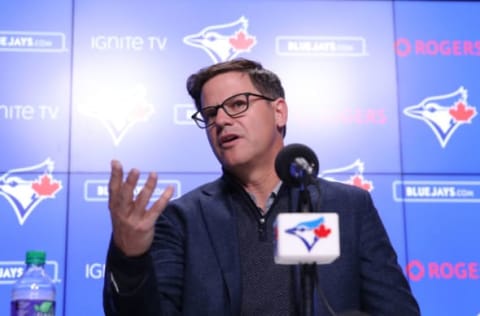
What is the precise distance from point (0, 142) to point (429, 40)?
2.08 metres

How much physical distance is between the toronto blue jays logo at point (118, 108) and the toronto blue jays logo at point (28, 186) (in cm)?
30

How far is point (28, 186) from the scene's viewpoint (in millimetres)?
2984

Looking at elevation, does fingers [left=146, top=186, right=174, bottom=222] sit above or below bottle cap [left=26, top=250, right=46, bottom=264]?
above

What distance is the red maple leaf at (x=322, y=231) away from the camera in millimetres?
1242

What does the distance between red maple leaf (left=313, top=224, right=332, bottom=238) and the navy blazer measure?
0.64 meters

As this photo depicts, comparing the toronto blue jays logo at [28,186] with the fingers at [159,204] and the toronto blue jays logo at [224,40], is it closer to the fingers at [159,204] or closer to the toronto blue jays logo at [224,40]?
the toronto blue jays logo at [224,40]

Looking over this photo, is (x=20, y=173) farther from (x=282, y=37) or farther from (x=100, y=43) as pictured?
(x=282, y=37)

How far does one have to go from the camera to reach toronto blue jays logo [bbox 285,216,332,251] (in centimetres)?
124

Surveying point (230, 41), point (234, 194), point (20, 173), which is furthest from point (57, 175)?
point (234, 194)

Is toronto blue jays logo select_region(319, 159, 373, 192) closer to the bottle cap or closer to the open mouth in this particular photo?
the open mouth

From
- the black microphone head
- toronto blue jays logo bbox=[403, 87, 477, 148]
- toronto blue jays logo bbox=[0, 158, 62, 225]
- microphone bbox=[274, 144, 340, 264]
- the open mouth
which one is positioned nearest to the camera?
microphone bbox=[274, 144, 340, 264]

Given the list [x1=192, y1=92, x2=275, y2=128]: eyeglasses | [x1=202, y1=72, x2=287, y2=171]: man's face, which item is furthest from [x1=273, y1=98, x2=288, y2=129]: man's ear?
[x1=192, y1=92, x2=275, y2=128]: eyeglasses

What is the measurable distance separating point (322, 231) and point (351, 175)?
1.92 meters

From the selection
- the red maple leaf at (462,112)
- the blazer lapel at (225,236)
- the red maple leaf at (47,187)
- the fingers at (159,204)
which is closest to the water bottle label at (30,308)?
the blazer lapel at (225,236)
